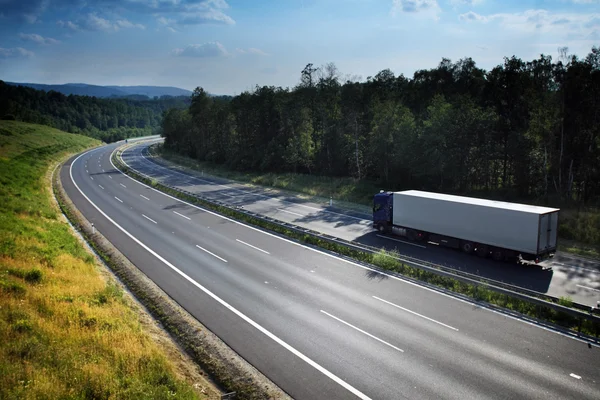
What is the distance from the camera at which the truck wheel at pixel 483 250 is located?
920 inches

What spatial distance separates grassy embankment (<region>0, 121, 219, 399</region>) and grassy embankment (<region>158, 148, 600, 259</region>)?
24179mm

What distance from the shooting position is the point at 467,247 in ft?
79.6

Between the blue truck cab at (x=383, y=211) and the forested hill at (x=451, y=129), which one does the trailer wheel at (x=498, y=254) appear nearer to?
the blue truck cab at (x=383, y=211)

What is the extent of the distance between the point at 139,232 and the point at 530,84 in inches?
1377

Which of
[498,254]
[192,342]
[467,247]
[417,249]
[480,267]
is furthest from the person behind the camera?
[417,249]

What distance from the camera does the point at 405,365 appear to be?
42.7ft

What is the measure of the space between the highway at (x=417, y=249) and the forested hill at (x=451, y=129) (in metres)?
10.3

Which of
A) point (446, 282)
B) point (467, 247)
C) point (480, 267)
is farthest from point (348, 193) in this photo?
point (446, 282)

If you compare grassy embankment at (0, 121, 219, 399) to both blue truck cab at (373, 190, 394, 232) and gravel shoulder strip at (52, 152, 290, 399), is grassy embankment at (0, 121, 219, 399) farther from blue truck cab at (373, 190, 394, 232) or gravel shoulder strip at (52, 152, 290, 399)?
blue truck cab at (373, 190, 394, 232)

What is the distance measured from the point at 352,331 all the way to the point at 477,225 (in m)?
12.0

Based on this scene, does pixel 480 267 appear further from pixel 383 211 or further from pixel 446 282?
pixel 383 211

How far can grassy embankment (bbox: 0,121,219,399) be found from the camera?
1112cm

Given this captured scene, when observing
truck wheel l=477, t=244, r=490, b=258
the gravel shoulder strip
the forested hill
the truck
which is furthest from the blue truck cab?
the gravel shoulder strip

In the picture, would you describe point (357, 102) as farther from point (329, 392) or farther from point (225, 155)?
point (329, 392)
